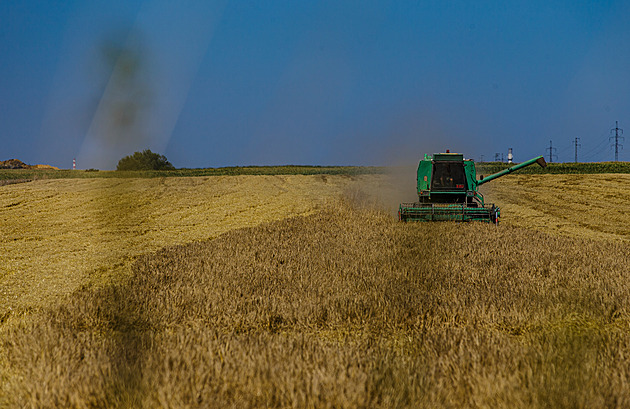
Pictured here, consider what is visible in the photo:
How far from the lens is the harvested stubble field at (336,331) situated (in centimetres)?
343

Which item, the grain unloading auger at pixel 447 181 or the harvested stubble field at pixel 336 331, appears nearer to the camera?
the harvested stubble field at pixel 336 331

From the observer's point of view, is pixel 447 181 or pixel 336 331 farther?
pixel 447 181

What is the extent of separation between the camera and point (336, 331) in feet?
16.6

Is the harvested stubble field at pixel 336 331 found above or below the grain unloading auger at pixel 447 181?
below

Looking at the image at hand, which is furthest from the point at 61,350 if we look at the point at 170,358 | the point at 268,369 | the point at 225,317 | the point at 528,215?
the point at 528,215

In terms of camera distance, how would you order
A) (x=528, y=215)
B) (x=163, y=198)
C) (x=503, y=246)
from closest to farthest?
(x=503, y=246), (x=528, y=215), (x=163, y=198)

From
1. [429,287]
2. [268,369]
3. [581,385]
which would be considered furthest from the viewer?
[429,287]

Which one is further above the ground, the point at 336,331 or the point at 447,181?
the point at 447,181

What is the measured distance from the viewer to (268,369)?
3.72 m

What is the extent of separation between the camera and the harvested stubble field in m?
3.43

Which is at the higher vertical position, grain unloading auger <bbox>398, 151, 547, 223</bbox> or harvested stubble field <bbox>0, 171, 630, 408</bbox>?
grain unloading auger <bbox>398, 151, 547, 223</bbox>

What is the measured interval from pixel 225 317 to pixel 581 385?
3334 mm

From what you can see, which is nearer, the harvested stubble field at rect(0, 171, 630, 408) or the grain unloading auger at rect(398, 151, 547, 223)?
the harvested stubble field at rect(0, 171, 630, 408)

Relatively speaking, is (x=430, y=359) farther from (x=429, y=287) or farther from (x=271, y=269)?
(x=271, y=269)
